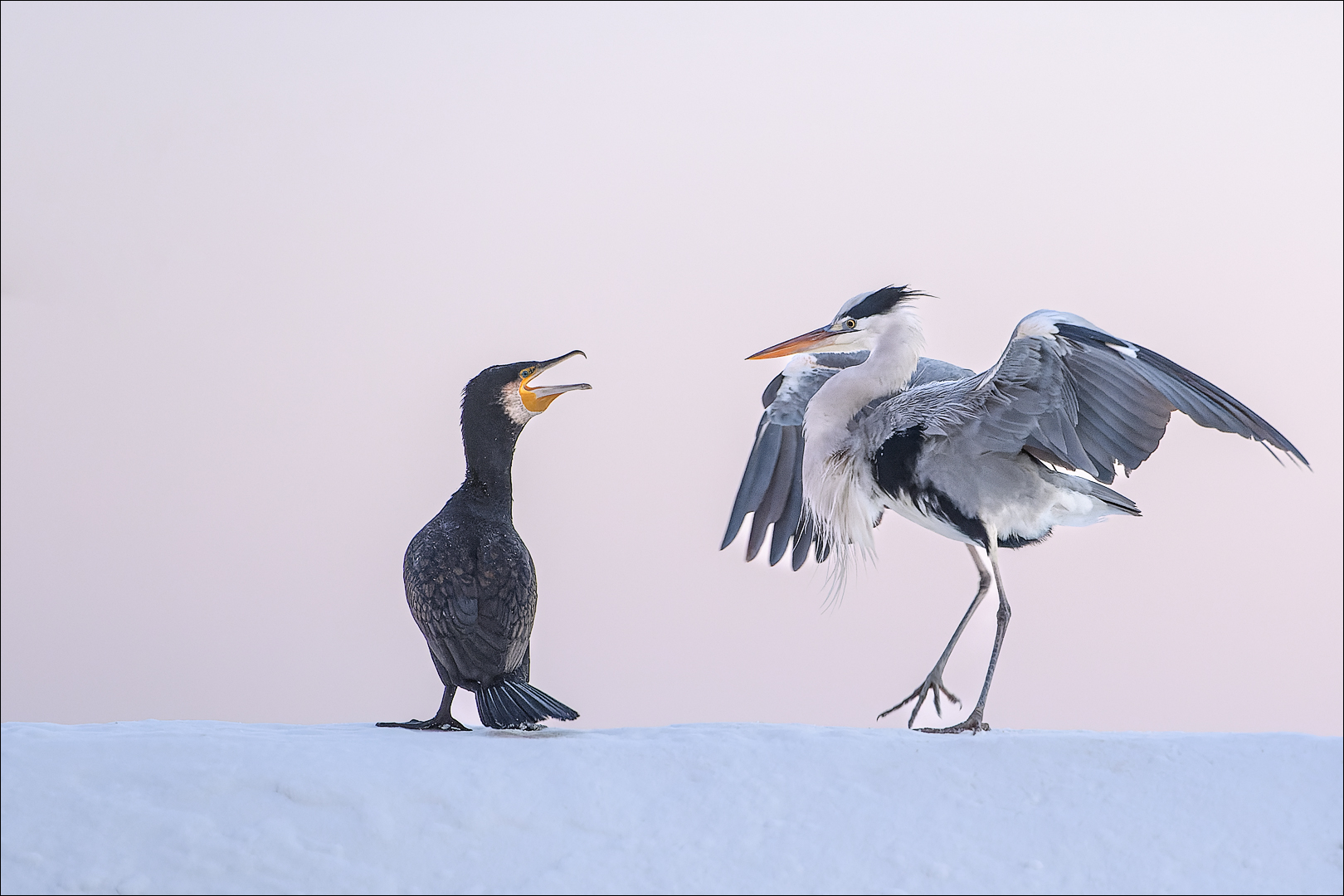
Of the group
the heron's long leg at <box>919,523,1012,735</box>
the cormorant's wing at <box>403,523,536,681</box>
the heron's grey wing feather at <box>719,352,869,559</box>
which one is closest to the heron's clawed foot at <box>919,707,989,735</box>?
the heron's long leg at <box>919,523,1012,735</box>

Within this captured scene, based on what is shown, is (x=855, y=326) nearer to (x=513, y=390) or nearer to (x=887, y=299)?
(x=887, y=299)

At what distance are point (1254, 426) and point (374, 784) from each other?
12.5ft

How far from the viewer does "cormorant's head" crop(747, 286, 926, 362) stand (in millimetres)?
6258

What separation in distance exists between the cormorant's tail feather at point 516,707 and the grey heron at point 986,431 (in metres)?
1.66

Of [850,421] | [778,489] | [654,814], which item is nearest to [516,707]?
[654,814]

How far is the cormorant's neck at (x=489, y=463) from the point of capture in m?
5.02

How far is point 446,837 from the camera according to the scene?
12.7 ft

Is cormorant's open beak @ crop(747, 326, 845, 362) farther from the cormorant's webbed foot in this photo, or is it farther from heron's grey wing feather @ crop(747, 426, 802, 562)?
the cormorant's webbed foot

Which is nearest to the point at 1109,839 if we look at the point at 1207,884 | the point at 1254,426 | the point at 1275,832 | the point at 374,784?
the point at 1207,884

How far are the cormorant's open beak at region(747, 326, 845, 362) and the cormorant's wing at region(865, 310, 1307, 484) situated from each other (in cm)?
86

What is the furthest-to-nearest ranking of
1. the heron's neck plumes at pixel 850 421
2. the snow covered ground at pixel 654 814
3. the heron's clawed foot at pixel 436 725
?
1. the heron's neck plumes at pixel 850 421
2. the heron's clawed foot at pixel 436 725
3. the snow covered ground at pixel 654 814

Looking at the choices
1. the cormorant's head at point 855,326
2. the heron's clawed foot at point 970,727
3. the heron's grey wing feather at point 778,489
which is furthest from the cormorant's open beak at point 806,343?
the heron's clawed foot at point 970,727

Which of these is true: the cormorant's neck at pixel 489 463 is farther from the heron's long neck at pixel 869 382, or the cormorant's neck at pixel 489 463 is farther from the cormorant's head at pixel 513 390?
the heron's long neck at pixel 869 382

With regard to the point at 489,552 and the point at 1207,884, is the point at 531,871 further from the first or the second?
the point at 1207,884
